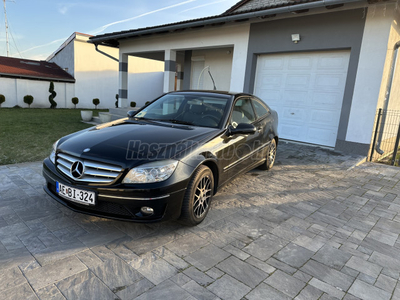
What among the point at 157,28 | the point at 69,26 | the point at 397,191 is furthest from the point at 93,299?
the point at 69,26

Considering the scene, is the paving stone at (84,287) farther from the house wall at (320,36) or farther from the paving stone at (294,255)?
the house wall at (320,36)

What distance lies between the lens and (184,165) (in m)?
2.66

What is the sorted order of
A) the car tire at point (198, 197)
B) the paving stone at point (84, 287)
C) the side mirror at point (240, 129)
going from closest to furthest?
the paving stone at point (84, 287) < the car tire at point (198, 197) < the side mirror at point (240, 129)

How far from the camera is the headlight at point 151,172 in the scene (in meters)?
2.44

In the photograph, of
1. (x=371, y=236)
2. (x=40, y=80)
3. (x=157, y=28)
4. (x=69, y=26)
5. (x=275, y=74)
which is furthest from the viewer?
(x=69, y=26)

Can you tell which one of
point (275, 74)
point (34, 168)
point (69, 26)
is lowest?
point (34, 168)

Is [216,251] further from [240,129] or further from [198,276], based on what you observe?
[240,129]

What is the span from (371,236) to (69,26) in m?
25.2

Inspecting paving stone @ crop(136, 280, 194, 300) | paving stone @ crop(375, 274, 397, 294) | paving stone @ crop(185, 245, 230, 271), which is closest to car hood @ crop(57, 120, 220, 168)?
paving stone @ crop(185, 245, 230, 271)

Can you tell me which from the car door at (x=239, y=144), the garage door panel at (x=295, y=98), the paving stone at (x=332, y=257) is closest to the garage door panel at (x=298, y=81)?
the garage door panel at (x=295, y=98)

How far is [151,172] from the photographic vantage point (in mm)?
2477

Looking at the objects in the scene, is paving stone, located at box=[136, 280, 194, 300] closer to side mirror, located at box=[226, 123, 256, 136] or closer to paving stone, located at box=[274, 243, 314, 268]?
paving stone, located at box=[274, 243, 314, 268]

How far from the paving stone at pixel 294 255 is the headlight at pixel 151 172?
4.24 ft

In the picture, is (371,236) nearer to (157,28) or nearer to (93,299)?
(93,299)
